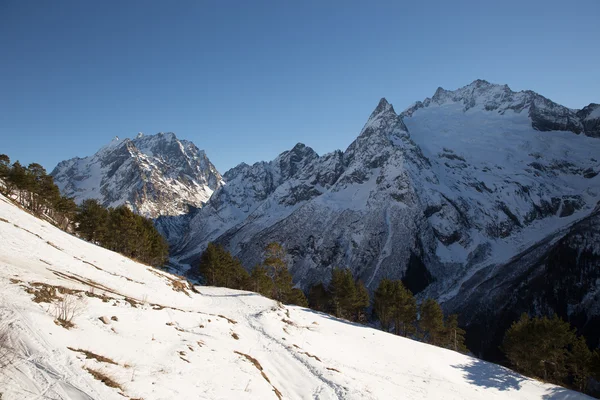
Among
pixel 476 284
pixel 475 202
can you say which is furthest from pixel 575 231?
pixel 475 202

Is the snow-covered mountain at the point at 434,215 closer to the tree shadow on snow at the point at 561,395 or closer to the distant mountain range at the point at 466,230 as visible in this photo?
the distant mountain range at the point at 466,230

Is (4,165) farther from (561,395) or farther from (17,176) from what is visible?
(561,395)

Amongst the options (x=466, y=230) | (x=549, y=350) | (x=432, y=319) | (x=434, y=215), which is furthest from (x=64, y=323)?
(x=466, y=230)

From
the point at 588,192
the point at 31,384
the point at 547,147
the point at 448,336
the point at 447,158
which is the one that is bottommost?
the point at 448,336

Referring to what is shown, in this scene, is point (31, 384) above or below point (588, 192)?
below

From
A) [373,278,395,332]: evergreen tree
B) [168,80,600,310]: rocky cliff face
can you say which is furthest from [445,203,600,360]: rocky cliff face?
[373,278,395,332]: evergreen tree

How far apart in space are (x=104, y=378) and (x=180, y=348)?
18.7 feet

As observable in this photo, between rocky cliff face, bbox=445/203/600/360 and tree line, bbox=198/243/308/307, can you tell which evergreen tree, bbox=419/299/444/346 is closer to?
tree line, bbox=198/243/308/307

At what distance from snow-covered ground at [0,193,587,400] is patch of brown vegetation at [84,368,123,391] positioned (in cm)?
20

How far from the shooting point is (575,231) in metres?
82.2

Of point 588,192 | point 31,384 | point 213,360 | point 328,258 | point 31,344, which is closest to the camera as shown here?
point 31,384

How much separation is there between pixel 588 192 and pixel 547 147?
5259 cm

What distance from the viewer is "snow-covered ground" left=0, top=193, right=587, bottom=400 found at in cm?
1078

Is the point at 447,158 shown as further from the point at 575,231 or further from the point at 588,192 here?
the point at 575,231
